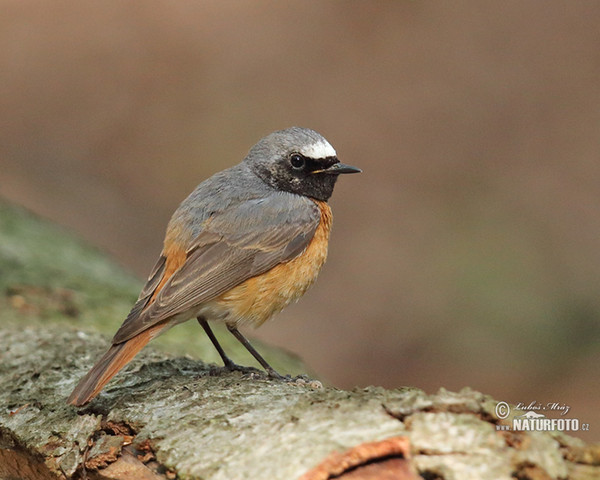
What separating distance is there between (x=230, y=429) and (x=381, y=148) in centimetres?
862

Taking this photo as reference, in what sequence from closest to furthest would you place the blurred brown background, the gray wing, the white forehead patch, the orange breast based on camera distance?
the gray wing
the orange breast
the white forehead patch
the blurred brown background

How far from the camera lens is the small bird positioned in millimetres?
4086

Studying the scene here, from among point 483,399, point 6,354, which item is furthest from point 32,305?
point 483,399

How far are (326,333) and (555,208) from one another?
11.6 ft

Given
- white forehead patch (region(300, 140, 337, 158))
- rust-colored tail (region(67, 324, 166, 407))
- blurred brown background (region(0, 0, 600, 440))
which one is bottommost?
rust-colored tail (region(67, 324, 166, 407))

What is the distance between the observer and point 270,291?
14.4ft

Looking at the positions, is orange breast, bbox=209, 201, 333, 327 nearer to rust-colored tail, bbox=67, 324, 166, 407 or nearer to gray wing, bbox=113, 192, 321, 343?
gray wing, bbox=113, 192, 321, 343

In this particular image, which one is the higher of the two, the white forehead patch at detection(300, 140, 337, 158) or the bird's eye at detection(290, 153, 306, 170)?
the white forehead patch at detection(300, 140, 337, 158)

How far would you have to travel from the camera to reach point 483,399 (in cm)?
274

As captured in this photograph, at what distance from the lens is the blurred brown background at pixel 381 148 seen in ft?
27.3

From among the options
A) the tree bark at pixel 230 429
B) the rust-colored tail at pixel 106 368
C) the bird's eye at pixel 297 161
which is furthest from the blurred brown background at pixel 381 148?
the rust-colored tail at pixel 106 368

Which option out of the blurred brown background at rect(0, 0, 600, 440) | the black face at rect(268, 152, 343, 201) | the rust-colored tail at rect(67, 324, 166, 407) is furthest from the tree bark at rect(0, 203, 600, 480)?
the blurred brown background at rect(0, 0, 600, 440)

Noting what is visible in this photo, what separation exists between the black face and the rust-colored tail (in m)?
1.45

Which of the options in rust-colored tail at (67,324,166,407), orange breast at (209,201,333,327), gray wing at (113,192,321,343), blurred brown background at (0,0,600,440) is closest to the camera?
rust-colored tail at (67,324,166,407)
